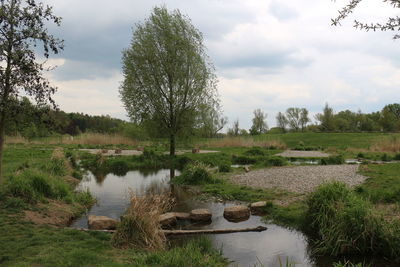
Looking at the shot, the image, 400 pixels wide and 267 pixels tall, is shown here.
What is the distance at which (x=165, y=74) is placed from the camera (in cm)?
2439

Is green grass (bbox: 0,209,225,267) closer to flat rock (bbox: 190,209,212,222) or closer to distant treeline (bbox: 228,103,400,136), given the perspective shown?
flat rock (bbox: 190,209,212,222)

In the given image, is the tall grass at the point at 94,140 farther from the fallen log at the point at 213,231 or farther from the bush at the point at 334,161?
the fallen log at the point at 213,231

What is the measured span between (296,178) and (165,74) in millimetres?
13061

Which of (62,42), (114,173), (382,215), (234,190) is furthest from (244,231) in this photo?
(114,173)

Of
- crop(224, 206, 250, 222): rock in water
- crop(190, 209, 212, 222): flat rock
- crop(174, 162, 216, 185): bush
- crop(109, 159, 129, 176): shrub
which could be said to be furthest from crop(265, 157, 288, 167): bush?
crop(190, 209, 212, 222): flat rock

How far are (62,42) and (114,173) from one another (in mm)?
13517

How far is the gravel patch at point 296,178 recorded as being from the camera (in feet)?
45.5

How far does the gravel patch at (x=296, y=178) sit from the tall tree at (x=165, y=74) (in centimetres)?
917

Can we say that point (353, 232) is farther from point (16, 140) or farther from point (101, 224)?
point (16, 140)

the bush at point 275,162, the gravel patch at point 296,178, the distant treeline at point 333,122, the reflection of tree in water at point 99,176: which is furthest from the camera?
the distant treeline at point 333,122

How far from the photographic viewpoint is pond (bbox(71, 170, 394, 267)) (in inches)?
283

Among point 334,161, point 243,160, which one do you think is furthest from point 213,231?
point 243,160

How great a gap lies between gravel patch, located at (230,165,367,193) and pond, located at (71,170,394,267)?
3059 mm

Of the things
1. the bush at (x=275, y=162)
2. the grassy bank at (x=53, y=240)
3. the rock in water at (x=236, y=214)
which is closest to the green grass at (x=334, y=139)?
the bush at (x=275, y=162)
